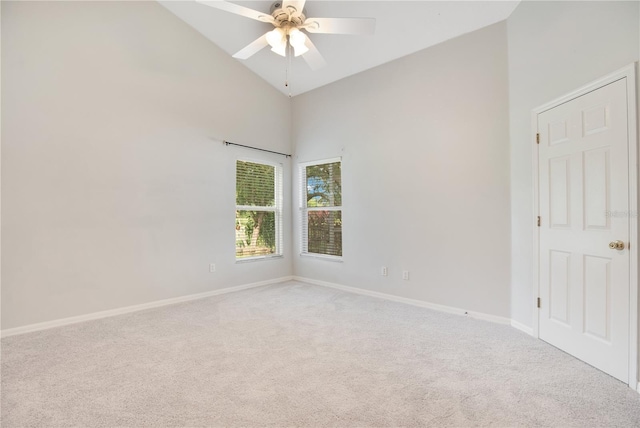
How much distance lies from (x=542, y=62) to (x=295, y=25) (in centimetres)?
225

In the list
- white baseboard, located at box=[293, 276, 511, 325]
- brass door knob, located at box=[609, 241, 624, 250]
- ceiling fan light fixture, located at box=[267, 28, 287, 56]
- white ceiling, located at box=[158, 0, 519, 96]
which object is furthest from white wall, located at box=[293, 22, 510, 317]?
ceiling fan light fixture, located at box=[267, 28, 287, 56]

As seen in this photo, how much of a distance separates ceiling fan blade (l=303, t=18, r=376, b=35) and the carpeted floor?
2653 millimetres

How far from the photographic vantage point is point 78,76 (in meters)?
3.23

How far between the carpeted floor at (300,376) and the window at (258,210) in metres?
1.69

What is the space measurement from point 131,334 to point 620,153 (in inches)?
166

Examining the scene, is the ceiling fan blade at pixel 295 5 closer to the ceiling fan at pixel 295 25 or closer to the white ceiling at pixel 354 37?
the ceiling fan at pixel 295 25

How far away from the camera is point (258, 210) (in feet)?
16.0

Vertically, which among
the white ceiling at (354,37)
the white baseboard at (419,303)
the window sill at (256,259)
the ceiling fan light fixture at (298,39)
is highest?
the white ceiling at (354,37)

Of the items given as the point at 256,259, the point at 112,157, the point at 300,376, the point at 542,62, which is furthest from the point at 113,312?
the point at 542,62

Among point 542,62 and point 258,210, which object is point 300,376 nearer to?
point 258,210

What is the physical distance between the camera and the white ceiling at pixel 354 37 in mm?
3086

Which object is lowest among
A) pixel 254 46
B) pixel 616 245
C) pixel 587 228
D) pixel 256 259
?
pixel 256 259

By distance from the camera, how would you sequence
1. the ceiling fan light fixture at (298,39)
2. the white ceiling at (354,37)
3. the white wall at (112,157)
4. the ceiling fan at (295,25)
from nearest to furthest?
the ceiling fan at (295,25) → the ceiling fan light fixture at (298,39) → the white wall at (112,157) → the white ceiling at (354,37)

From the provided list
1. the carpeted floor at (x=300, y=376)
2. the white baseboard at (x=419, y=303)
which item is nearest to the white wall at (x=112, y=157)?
the carpeted floor at (x=300, y=376)
